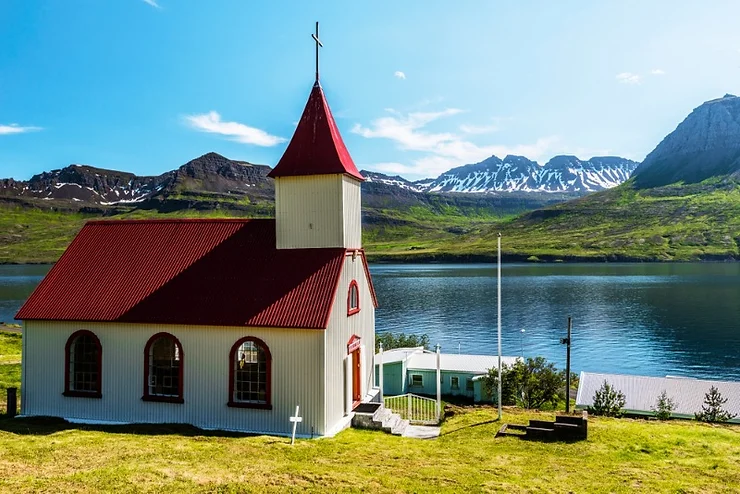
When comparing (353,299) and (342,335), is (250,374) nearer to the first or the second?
(342,335)

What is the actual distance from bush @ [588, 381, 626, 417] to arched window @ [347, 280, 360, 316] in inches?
614

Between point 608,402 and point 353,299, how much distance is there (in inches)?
700

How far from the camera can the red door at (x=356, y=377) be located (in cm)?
2458

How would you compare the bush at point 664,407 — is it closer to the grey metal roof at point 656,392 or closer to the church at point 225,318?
the grey metal roof at point 656,392

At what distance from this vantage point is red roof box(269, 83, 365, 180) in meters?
23.9

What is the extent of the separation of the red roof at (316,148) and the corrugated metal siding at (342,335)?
3.90 metres

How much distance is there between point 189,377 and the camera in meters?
22.1

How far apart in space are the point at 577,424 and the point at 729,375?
137 ft

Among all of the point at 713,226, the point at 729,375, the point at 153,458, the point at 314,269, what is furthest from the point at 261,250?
the point at 713,226

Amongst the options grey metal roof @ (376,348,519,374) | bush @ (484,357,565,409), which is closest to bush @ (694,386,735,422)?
bush @ (484,357,565,409)

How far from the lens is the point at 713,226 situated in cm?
19825

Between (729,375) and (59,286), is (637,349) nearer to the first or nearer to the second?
(729,375)

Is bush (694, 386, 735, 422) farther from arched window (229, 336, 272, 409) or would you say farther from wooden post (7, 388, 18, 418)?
wooden post (7, 388, 18, 418)

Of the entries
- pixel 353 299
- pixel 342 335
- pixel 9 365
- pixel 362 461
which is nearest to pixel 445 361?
pixel 353 299
